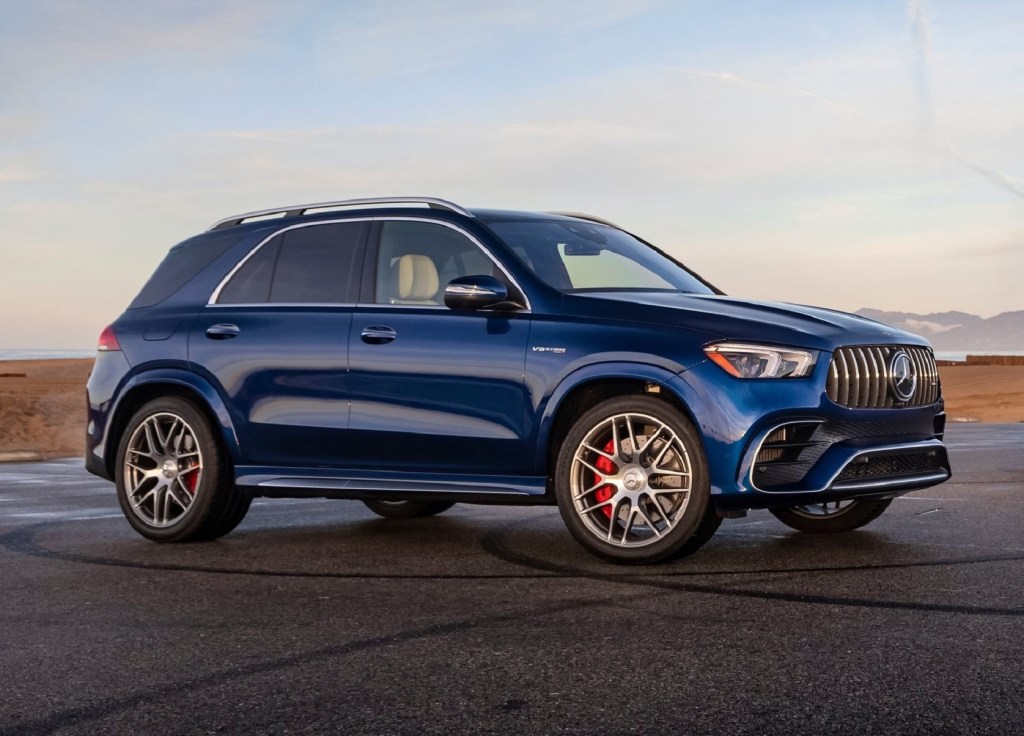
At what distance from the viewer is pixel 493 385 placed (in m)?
7.00

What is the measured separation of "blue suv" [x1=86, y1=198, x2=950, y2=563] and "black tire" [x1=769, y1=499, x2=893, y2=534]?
0.05 ft

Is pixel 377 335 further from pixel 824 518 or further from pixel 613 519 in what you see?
pixel 824 518

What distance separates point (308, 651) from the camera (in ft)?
15.9

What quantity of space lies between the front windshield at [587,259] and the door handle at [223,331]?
1692mm

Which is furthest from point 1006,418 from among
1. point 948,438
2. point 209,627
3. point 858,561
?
point 209,627

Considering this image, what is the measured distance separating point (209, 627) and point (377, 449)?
2.19m

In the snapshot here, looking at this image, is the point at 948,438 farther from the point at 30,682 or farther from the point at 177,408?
the point at 30,682

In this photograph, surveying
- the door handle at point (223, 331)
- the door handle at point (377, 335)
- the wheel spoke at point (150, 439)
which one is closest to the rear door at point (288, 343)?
the door handle at point (223, 331)

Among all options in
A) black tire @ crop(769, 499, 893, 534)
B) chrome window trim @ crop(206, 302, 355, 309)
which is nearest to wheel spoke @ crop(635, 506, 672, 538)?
black tire @ crop(769, 499, 893, 534)

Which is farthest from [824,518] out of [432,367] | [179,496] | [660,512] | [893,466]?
[179,496]

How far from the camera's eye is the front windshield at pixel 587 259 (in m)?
7.53

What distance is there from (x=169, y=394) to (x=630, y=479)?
3206 mm

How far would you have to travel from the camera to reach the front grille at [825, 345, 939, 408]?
6.61 metres

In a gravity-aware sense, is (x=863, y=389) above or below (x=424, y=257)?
below
